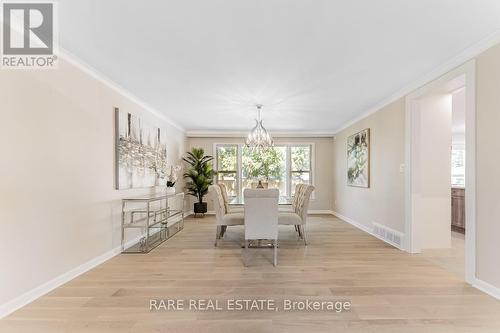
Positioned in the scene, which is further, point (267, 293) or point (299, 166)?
point (299, 166)

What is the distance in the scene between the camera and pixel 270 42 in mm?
2600

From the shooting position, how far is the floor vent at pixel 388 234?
416cm

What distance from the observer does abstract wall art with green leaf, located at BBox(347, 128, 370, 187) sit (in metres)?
5.38

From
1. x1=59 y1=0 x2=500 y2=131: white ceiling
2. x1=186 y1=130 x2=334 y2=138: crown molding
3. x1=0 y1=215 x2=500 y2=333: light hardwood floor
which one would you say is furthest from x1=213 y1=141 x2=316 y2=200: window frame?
x1=0 y1=215 x2=500 y2=333: light hardwood floor

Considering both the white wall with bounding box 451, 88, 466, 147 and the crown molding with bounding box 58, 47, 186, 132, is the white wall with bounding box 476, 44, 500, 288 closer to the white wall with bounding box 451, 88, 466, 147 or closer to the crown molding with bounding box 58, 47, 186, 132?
the white wall with bounding box 451, 88, 466, 147

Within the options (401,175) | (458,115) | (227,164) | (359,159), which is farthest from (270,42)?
(227,164)

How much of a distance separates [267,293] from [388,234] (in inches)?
112

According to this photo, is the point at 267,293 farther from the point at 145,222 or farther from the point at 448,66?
the point at 448,66

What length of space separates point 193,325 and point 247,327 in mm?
402

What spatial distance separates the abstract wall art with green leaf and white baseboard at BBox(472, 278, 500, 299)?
9.11 ft

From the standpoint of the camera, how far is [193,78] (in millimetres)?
3559

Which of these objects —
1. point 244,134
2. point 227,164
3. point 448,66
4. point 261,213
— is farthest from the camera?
point 227,164

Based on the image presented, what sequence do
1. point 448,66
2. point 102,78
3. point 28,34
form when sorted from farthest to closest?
1. point 102,78
2. point 448,66
3. point 28,34

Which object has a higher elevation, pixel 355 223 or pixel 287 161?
pixel 287 161
